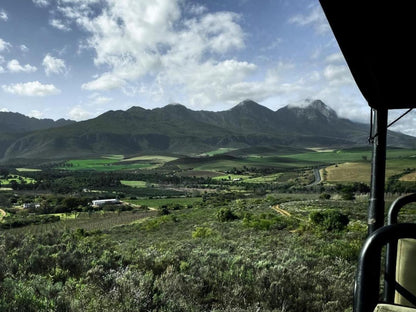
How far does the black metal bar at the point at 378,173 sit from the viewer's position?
4215 mm

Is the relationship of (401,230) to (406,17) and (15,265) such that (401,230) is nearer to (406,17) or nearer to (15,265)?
(406,17)

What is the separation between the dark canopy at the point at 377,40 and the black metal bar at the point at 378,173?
0.76m

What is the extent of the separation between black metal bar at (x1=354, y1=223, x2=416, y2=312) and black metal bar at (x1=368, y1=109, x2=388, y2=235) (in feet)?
8.35

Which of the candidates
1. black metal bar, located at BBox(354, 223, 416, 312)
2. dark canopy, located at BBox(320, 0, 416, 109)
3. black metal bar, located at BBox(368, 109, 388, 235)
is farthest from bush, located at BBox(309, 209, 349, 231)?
black metal bar, located at BBox(354, 223, 416, 312)

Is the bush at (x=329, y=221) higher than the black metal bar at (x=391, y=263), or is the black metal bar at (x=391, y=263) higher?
the black metal bar at (x=391, y=263)

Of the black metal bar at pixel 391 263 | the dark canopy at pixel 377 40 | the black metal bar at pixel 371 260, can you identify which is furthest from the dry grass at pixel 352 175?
the black metal bar at pixel 371 260

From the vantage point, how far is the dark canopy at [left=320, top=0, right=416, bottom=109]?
1732 millimetres

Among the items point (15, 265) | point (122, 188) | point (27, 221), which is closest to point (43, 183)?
point (122, 188)

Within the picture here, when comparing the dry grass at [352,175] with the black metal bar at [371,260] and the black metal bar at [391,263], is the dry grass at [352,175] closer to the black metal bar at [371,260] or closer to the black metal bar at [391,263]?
the black metal bar at [391,263]

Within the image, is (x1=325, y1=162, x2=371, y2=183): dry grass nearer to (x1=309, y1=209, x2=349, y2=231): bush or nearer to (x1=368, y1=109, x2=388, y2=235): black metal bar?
A: (x1=309, y1=209, x2=349, y2=231): bush

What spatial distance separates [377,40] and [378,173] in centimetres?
264

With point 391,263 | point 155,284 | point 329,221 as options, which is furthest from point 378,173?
point 329,221

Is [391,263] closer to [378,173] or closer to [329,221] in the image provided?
[378,173]

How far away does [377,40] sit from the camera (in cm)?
219
